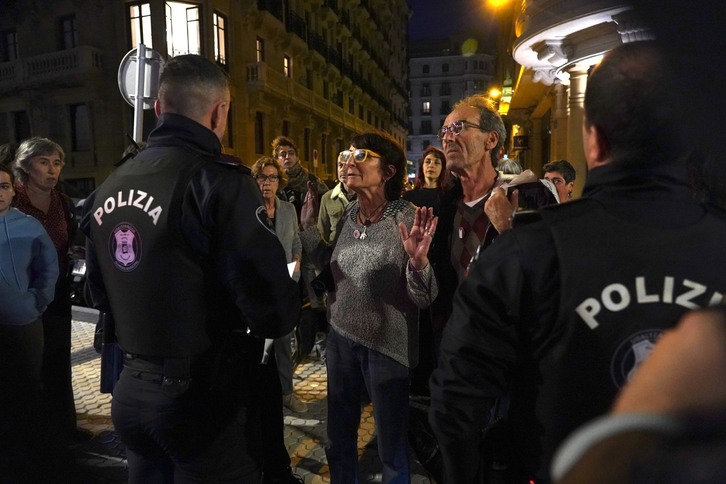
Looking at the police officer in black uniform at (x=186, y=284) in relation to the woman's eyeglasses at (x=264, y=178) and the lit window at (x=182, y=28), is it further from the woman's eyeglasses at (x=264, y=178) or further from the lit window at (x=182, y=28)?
the lit window at (x=182, y=28)

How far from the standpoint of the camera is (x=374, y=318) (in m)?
2.54

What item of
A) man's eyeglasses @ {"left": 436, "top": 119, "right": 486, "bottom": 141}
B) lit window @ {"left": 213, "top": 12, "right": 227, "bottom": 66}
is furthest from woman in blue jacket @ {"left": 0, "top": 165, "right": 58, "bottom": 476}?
lit window @ {"left": 213, "top": 12, "right": 227, "bottom": 66}

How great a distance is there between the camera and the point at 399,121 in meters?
59.6

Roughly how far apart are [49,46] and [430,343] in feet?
70.5

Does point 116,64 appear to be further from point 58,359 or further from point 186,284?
point 186,284

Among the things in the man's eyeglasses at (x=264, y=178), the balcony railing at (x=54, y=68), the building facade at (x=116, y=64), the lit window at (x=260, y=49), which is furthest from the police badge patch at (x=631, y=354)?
the lit window at (x=260, y=49)

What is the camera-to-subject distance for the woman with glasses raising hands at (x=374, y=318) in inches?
99.7

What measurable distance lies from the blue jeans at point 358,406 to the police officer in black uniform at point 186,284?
718mm

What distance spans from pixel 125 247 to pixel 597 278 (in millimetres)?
1661

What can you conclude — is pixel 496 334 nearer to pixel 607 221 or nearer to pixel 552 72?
pixel 607 221

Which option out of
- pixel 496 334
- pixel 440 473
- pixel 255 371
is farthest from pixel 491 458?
pixel 255 371

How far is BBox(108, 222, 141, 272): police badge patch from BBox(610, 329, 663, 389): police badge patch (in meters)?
1.64

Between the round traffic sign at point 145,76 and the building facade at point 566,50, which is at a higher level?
the building facade at point 566,50

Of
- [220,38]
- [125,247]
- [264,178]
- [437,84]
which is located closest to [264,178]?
[264,178]
